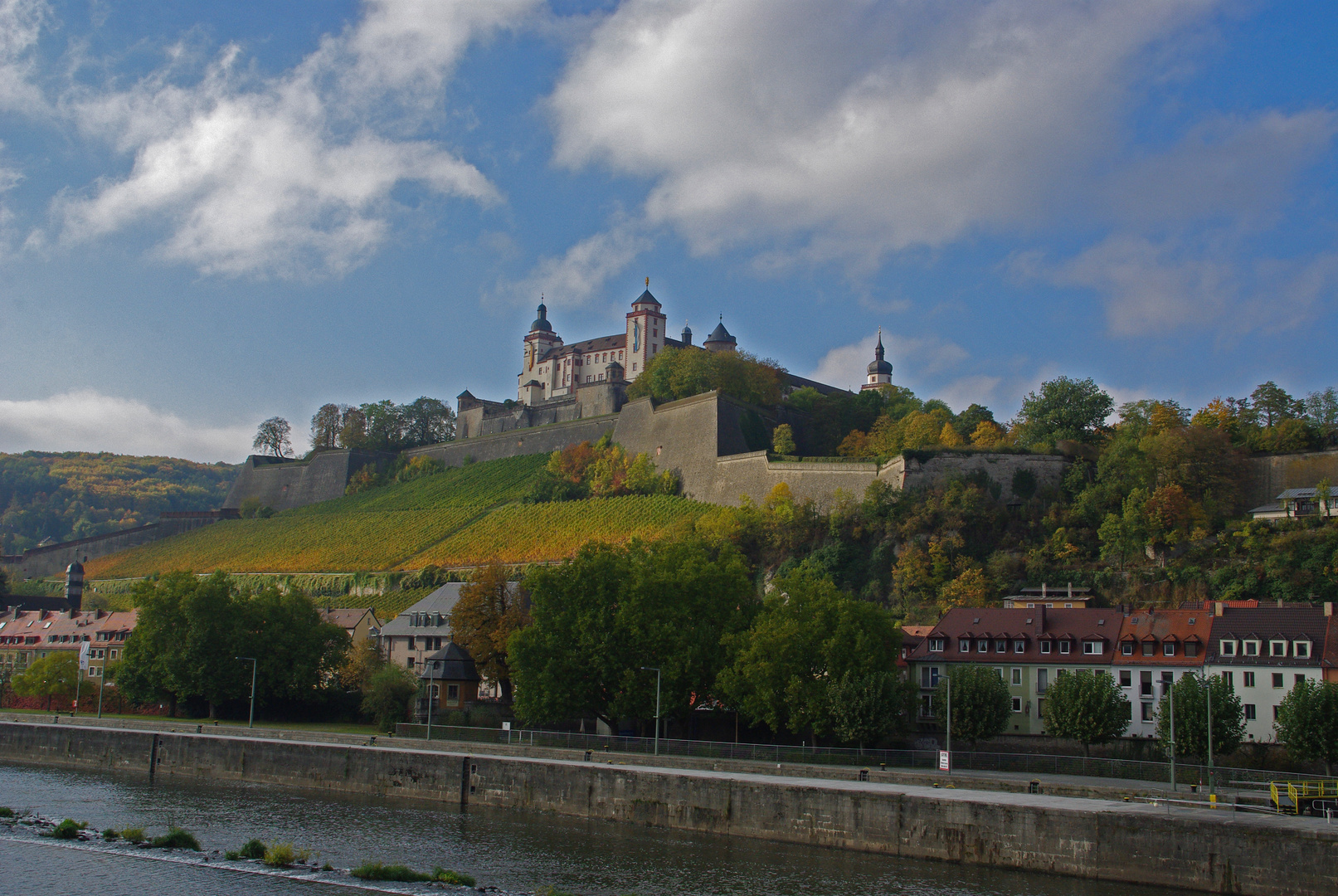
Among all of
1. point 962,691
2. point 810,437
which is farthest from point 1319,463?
point 810,437

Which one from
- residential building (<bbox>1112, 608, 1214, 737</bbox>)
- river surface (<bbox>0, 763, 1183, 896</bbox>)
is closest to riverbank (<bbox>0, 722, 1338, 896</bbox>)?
river surface (<bbox>0, 763, 1183, 896</bbox>)

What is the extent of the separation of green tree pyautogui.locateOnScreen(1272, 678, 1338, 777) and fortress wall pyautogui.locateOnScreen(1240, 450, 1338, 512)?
2957cm

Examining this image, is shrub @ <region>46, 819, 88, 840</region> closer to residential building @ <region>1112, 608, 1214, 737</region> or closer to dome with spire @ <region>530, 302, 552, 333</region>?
residential building @ <region>1112, 608, 1214, 737</region>

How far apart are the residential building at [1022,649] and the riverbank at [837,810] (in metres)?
13.2

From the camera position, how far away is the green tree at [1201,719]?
35.3 meters

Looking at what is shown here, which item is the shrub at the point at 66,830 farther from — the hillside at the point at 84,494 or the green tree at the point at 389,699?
the hillside at the point at 84,494

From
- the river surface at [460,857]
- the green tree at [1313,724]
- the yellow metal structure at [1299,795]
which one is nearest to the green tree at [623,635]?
the river surface at [460,857]

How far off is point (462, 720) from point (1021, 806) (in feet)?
83.4

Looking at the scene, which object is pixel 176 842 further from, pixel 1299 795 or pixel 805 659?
pixel 1299 795

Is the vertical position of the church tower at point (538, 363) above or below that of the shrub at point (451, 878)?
above

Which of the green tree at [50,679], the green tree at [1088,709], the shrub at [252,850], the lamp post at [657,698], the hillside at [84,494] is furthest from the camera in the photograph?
the hillside at [84,494]

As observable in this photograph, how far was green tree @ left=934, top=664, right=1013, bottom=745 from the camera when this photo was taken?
40.2m

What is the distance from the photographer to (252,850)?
1063 inches

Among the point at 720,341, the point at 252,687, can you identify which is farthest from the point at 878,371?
the point at 252,687
